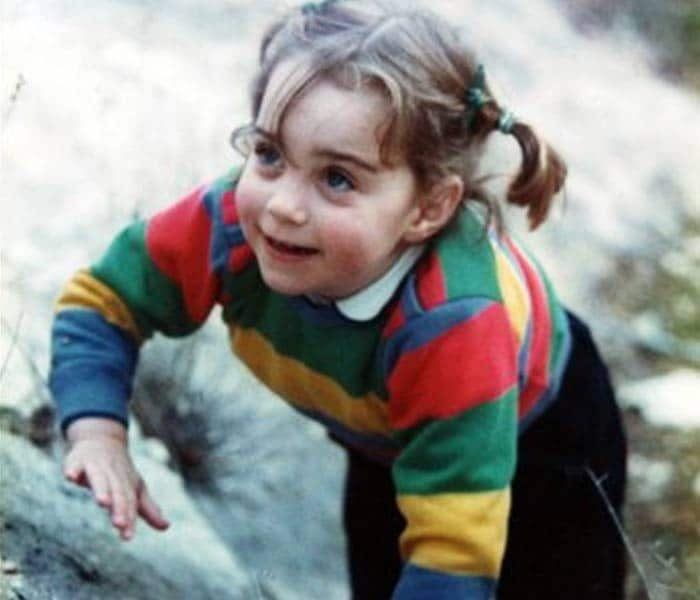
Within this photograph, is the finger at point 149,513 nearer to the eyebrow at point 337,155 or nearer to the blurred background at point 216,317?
the blurred background at point 216,317

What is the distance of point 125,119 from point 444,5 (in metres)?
0.21

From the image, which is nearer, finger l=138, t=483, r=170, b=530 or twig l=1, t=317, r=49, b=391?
finger l=138, t=483, r=170, b=530

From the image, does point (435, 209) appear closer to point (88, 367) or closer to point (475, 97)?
point (475, 97)

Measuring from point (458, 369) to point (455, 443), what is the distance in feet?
0.12

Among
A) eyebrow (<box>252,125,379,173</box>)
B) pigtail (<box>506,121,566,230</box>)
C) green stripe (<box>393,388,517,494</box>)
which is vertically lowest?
green stripe (<box>393,388,517,494</box>)

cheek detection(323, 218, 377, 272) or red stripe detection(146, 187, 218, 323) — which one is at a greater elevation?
cheek detection(323, 218, 377, 272)

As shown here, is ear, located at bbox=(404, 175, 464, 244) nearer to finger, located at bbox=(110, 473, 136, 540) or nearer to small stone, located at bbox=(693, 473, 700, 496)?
finger, located at bbox=(110, 473, 136, 540)

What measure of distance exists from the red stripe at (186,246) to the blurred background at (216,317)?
144 millimetres

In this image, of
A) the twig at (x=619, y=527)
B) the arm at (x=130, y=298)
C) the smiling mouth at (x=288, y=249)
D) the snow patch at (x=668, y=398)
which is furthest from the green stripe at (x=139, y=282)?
the snow patch at (x=668, y=398)

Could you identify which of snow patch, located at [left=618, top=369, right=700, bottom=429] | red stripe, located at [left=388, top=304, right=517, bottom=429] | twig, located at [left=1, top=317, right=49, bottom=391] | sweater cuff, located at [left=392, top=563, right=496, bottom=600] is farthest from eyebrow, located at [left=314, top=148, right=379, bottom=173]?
snow patch, located at [left=618, top=369, right=700, bottom=429]

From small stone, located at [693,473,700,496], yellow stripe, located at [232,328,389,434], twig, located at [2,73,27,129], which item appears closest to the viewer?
yellow stripe, located at [232,328,389,434]

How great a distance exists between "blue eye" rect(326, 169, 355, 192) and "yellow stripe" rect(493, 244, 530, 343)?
0.11 metres

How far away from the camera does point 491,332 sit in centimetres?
104

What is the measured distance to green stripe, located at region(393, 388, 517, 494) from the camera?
3.38 feet
